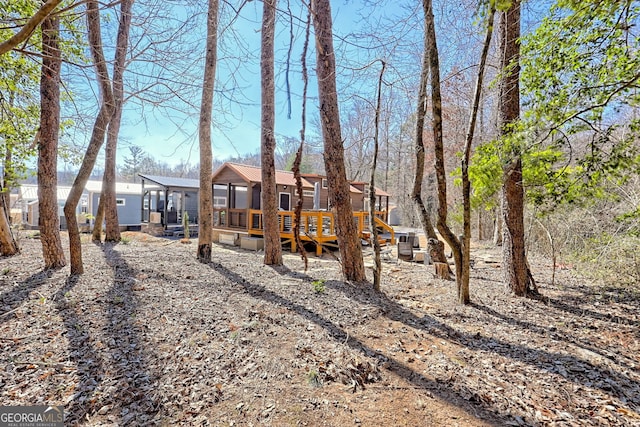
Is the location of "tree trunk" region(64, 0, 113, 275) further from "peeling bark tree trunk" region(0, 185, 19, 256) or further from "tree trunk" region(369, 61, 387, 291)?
"tree trunk" region(369, 61, 387, 291)

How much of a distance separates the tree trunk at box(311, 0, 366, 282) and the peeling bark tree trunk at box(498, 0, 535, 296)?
2292mm

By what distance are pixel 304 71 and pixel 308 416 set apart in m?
4.12

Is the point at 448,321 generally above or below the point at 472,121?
below

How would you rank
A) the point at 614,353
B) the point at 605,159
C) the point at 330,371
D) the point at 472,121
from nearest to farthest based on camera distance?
the point at 330,371, the point at 614,353, the point at 605,159, the point at 472,121

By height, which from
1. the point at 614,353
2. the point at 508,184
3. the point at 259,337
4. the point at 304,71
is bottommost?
the point at 614,353

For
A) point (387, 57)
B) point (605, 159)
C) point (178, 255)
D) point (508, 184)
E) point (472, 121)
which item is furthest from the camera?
point (178, 255)

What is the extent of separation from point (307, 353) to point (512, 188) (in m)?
3.82

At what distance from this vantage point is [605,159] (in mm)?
3607

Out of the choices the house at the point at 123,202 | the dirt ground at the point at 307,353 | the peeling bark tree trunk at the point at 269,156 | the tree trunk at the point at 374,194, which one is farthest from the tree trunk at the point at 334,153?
the house at the point at 123,202

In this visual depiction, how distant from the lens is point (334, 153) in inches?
188

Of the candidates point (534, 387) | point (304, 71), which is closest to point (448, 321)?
point (534, 387)

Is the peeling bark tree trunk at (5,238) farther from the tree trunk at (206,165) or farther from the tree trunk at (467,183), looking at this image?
the tree trunk at (467,183)

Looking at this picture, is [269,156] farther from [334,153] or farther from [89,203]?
[89,203]

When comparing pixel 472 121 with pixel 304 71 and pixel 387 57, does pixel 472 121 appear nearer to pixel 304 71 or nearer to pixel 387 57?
pixel 387 57
